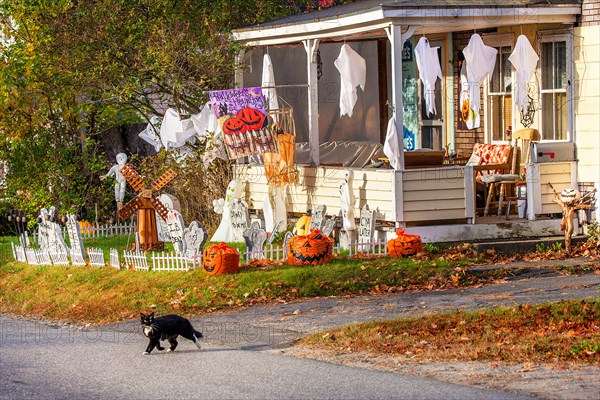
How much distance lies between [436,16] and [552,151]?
289cm

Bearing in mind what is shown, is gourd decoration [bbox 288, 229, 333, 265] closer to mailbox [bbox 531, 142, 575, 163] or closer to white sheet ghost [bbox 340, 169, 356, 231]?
white sheet ghost [bbox 340, 169, 356, 231]

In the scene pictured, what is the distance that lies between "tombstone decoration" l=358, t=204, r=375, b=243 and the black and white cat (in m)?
5.49

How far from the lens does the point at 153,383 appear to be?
9.97 meters

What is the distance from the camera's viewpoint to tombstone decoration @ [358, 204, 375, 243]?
16.6 m

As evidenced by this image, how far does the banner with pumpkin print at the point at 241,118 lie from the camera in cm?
1836

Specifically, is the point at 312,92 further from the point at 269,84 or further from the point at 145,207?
the point at 145,207

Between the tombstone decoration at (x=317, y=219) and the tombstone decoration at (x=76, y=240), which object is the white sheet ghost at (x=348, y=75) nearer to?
the tombstone decoration at (x=317, y=219)

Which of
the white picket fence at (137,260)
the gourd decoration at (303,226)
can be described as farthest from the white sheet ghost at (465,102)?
the white picket fence at (137,260)

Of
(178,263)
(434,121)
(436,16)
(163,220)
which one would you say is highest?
(436,16)

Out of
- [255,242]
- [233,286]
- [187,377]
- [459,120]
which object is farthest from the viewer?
[459,120]

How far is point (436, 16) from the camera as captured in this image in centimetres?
1623

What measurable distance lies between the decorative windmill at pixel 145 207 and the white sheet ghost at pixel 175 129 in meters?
1.66

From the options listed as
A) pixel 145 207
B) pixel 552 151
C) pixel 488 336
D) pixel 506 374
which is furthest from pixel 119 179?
pixel 506 374

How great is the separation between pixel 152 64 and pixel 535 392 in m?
13.2
